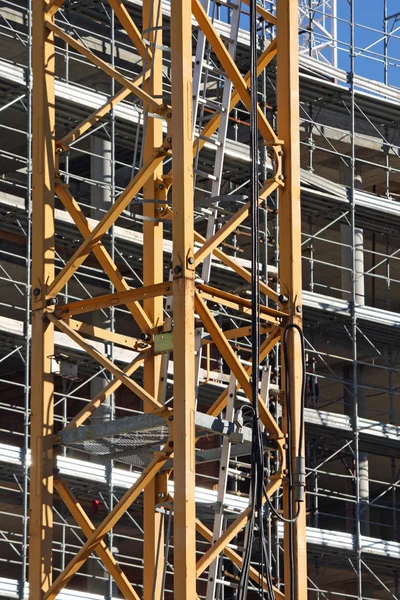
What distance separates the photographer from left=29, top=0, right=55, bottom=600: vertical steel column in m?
13.3

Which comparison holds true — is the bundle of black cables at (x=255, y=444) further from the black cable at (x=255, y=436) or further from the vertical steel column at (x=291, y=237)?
the vertical steel column at (x=291, y=237)

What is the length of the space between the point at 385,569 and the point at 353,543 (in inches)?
114

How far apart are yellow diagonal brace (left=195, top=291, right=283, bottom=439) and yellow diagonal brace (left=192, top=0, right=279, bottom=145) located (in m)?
2.36

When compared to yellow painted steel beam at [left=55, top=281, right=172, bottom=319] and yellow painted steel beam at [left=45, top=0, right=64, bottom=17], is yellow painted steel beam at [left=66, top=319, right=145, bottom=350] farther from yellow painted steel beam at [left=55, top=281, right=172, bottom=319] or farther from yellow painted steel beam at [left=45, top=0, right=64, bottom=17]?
yellow painted steel beam at [left=45, top=0, right=64, bottom=17]

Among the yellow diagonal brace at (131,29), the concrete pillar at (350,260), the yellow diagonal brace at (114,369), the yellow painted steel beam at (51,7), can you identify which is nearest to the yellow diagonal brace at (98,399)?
the yellow diagonal brace at (114,369)

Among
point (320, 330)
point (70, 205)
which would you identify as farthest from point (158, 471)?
point (320, 330)

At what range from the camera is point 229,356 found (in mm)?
13133

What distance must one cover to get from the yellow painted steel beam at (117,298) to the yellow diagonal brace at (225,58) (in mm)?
2195

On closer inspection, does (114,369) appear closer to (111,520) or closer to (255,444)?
(111,520)

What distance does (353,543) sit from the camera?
3105cm

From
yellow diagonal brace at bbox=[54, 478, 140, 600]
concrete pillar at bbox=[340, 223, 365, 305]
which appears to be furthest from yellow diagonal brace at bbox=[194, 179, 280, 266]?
concrete pillar at bbox=[340, 223, 365, 305]

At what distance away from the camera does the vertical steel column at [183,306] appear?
39.3 feet

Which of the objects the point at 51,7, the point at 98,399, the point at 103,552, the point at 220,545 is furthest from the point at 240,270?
the point at 51,7

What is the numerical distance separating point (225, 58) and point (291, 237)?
1829mm
